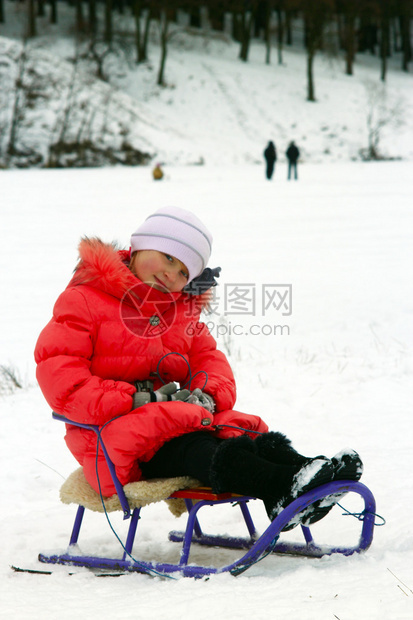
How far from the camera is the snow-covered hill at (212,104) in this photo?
27.0 meters

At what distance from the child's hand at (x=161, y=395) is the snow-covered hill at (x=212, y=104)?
79.0ft

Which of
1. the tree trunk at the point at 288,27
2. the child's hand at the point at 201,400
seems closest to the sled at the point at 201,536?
the child's hand at the point at 201,400

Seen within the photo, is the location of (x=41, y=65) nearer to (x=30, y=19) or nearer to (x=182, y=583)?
(x=30, y=19)

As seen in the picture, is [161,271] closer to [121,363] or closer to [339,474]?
[121,363]

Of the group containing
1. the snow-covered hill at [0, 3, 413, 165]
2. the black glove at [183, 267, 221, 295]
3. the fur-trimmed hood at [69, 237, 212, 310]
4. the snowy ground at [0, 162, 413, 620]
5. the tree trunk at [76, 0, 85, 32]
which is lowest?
the snowy ground at [0, 162, 413, 620]

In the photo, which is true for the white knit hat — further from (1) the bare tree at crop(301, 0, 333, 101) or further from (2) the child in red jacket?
(1) the bare tree at crop(301, 0, 333, 101)

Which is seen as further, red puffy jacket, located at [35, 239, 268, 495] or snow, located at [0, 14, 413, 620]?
red puffy jacket, located at [35, 239, 268, 495]

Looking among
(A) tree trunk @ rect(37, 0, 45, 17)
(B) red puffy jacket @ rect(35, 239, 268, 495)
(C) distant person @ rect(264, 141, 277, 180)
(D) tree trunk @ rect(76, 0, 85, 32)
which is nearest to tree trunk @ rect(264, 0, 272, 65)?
(D) tree trunk @ rect(76, 0, 85, 32)

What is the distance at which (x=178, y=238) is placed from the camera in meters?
2.83

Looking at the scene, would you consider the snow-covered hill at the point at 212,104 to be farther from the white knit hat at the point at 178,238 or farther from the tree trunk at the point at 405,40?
the white knit hat at the point at 178,238

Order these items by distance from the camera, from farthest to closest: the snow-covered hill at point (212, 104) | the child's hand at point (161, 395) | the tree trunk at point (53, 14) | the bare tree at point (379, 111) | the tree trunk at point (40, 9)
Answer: the tree trunk at point (40, 9)
the tree trunk at point (53, 14)
the bare tree at point (379, 111)
the snow-covered hill at point (212, 104)
the child's hand at point (161, 395)

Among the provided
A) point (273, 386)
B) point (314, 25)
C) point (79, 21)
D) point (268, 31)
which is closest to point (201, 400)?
point (273, 386)

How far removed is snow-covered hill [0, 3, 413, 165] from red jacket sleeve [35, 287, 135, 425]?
23959 mm

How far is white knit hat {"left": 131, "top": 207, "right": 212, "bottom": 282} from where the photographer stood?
111 inches
